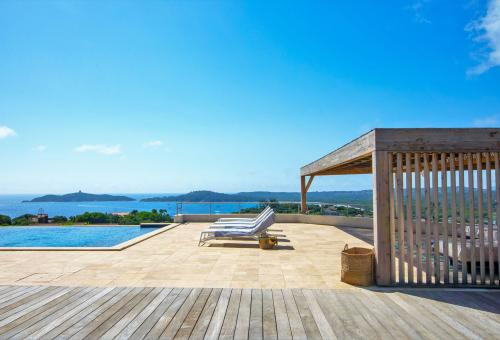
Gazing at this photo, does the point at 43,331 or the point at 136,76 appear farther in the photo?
the point at 136,76

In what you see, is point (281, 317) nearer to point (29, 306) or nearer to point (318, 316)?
point (318, 316)

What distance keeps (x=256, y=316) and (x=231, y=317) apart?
254mm

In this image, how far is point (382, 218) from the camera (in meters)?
4.22

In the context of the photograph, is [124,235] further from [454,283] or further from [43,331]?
[454,283]

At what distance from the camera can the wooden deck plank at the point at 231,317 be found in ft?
9.00

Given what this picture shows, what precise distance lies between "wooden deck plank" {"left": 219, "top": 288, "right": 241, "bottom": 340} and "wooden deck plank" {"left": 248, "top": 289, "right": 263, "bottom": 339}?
6.4 inches

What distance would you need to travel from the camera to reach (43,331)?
2814 mm

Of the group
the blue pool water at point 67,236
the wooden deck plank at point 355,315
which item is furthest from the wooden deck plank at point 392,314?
the blue pool water at point 67,236

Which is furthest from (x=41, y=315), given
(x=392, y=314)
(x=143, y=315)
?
(x=392, y=314)

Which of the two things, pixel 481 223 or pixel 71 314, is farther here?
pixel 481 223

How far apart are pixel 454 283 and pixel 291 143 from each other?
1531 centimetres

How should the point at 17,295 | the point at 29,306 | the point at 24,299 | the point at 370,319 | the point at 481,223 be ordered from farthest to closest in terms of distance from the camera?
the point at 481,223 → the point at 17,295 → the point at 24,299 → the point at 29,306 → the point at 370,319

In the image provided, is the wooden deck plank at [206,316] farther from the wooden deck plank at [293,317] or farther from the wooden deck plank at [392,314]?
the wooden deck plank at [392,314]

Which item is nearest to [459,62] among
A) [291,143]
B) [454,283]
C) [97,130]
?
[291,143]
